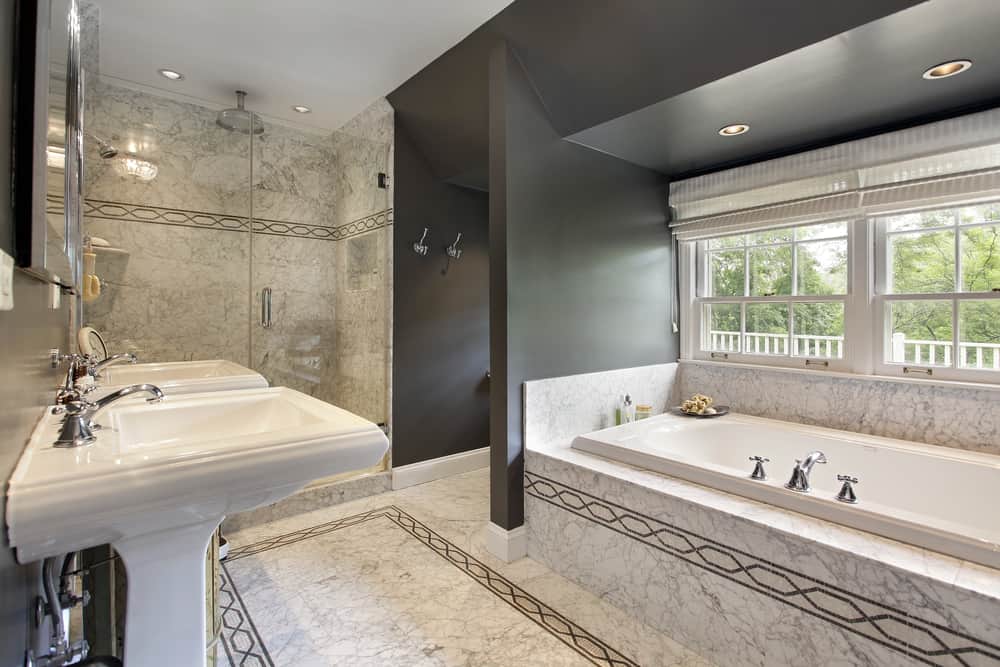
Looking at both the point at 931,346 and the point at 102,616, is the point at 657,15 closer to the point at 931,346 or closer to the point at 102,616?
the point at 931,346

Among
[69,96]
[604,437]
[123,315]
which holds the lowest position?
[604,437]

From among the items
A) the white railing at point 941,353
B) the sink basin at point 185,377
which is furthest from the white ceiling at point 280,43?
the white railing at point 941,353

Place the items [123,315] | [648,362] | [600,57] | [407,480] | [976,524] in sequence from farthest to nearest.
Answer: [407,480] → [648,362] → [123,315] → [600,57] → [976,524]

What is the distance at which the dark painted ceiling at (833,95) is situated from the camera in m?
1.66

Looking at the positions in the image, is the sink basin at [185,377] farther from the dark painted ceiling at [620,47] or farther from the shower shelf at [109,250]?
the dark painted ceiling at [620,47]

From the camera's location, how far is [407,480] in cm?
334

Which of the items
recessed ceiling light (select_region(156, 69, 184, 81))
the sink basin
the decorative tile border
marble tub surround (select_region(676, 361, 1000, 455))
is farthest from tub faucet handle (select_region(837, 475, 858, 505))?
recessed ceiling light (select_region(156, 69, 184, 81))

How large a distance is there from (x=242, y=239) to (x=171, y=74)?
39.0 inches

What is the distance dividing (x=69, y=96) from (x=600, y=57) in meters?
1.89

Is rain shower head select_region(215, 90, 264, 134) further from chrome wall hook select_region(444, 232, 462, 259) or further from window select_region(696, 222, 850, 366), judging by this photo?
window select_region(696, 222, 850, 366)

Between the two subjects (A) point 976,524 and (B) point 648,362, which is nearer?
(A) point 976,524

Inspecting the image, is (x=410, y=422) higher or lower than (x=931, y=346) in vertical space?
lower

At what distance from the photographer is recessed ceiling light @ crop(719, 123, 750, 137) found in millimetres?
2464

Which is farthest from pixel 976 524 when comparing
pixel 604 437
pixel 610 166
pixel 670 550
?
pixel 610 166
